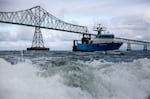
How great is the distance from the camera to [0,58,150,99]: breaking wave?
611 cm

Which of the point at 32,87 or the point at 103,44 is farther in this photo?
the point at 103,44

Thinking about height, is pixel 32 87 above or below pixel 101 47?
above

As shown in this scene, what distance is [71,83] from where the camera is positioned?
6961 millimetres

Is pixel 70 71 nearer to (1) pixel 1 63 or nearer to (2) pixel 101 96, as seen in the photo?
(2) pixel 101 96

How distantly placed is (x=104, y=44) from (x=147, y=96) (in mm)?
42728

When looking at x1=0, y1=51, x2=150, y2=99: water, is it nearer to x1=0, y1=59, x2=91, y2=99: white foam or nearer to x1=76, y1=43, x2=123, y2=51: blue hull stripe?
x1=0, y1=59, x2=91, y2=99: white foam

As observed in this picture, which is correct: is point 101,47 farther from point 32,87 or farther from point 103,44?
point 32,87

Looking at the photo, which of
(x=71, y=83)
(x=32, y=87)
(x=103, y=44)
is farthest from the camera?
(x=103, y=44)

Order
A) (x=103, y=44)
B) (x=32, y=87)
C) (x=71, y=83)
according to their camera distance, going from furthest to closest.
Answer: (x=103, y=44) < (x=71, y=83) < (x=32, y=87)

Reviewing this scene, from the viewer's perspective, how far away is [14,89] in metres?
6.03

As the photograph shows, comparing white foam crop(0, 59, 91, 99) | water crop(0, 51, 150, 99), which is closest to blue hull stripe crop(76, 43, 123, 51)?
water crop(0, 51, 150, 99)

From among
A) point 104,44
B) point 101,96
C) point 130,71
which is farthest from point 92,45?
point 101,96

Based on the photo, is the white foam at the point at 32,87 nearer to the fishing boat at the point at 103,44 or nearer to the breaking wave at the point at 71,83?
the breaking wave at the point at 71,83

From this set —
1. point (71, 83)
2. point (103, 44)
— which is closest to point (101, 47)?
point (103, 44)
